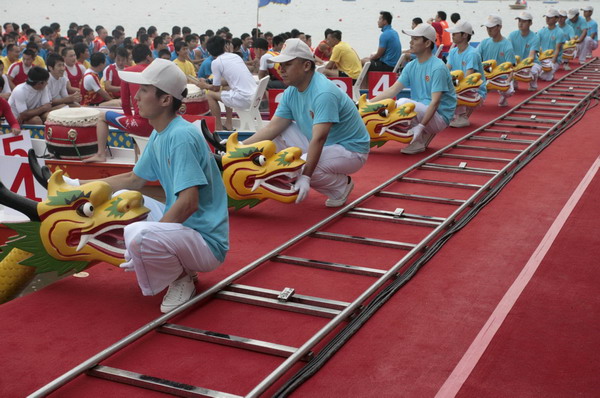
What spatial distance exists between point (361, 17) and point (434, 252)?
120 feet

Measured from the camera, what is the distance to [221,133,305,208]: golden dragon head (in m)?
5.13

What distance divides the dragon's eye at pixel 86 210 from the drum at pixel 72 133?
3.48 metres

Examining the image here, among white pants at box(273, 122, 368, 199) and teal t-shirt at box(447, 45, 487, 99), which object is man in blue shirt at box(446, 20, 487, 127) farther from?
white pants at box(273, 122, 368, 199)

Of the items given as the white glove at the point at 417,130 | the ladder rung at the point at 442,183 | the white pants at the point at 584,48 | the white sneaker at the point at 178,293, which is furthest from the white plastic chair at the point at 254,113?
the white pants at the point at 584,48

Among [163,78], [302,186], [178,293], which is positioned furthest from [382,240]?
[163,78]

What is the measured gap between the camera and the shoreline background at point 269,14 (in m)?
32.7

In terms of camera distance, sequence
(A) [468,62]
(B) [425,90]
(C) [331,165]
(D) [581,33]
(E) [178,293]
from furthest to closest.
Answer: (D) [581,33] < (A) [468,62] < (B) [425,90] < (C) [331,165] < (E) [178,293]

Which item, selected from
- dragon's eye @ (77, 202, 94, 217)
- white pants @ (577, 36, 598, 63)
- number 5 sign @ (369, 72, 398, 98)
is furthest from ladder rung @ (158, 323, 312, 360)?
white pants @ (577, 36, 598, 63)

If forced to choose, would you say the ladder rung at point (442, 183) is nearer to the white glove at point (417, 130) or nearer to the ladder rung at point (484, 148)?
the white glove at point (417, 130)

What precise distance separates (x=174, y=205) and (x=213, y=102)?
5.82 m

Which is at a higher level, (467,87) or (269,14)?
(269,14)

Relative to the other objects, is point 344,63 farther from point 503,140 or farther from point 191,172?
point 191,172

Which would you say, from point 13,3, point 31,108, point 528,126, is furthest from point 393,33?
point 13,3

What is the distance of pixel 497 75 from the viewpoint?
10.2m
